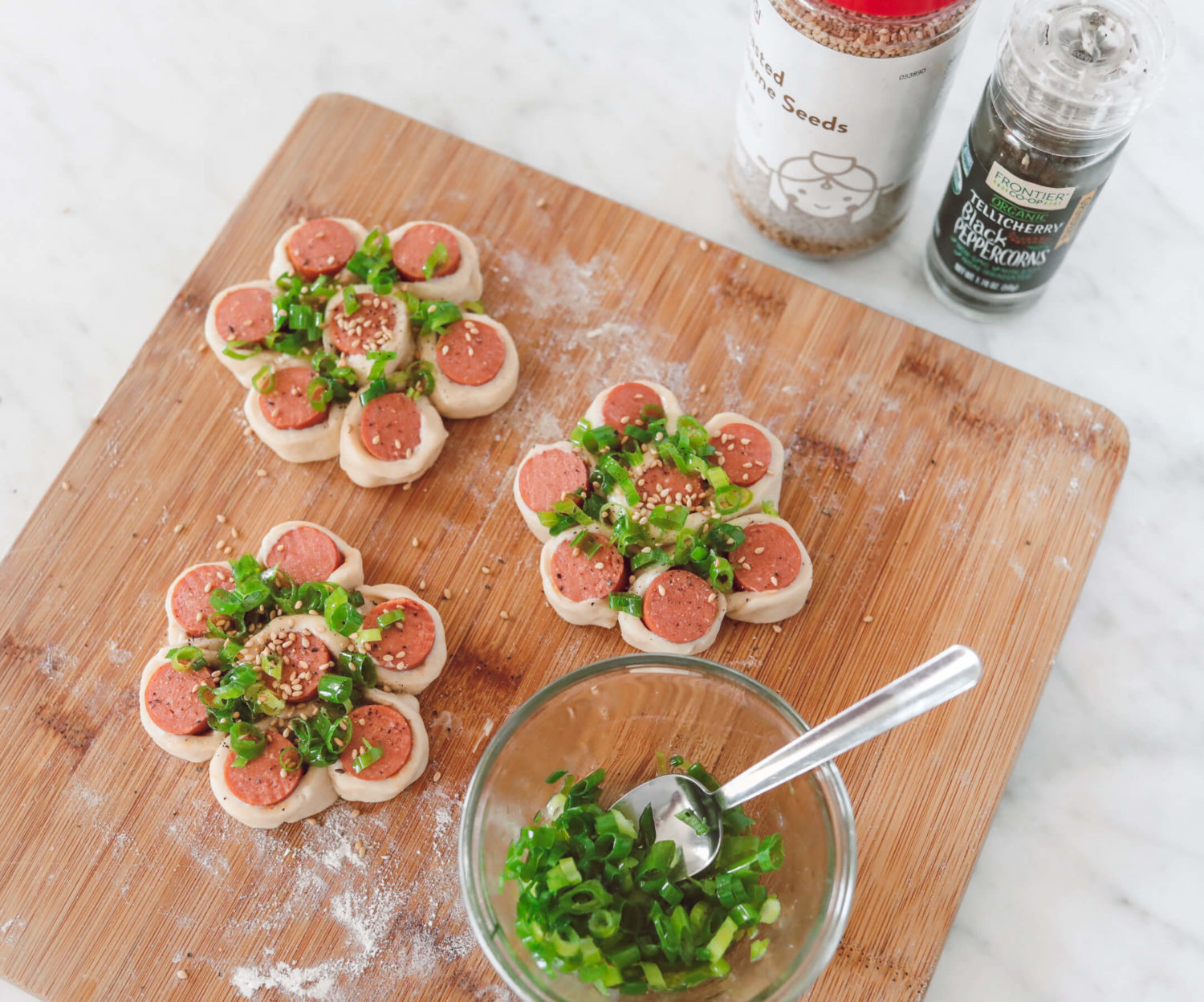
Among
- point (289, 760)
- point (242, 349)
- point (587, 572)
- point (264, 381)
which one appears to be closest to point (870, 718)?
point (587, 572)

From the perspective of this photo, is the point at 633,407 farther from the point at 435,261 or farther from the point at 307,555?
the point at 307,555

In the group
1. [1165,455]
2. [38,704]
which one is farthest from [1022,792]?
[38,704]

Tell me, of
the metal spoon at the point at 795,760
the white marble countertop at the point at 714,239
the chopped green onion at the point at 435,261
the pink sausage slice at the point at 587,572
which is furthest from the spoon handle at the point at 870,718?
the chopped green onion at the point at 435,261

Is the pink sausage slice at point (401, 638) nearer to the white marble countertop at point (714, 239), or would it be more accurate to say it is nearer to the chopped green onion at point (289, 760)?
the chopped green onion at point (289, 760)

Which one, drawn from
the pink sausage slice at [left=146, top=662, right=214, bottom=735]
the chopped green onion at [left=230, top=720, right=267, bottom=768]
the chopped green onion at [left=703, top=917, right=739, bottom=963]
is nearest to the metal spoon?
the chopped green onion at [left=703, top=917, right=739, bottom=963]

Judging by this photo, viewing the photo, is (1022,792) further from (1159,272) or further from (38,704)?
(38,704)

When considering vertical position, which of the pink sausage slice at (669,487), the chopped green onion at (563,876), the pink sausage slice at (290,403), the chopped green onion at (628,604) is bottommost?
the chopped green onion at (563,876)
